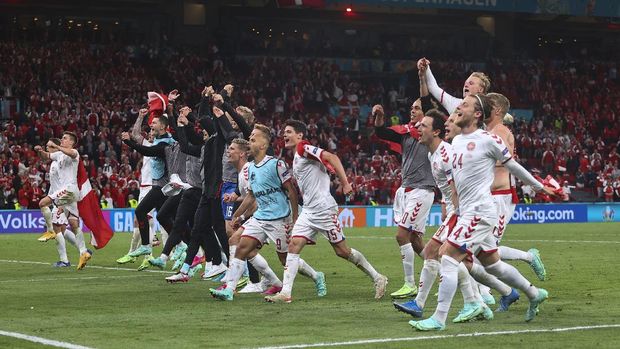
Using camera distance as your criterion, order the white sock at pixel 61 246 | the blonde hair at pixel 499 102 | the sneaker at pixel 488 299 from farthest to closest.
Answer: the white sock at pixel 61 246
the sneaker at pixel 488 299
the blonde hair at pixel 499 102

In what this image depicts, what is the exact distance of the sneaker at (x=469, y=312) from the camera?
11227 mm

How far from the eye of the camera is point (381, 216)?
131ft

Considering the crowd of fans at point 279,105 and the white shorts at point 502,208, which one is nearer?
the white shorts at point 502,208

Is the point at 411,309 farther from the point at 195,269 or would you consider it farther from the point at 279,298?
the point at 195,269

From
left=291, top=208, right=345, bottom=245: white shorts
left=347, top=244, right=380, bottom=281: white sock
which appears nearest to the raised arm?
left=291, top=208, right=345, bottom=245: white shorts

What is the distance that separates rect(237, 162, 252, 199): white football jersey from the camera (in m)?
14.5

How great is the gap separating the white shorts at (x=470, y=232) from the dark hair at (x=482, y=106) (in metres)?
0.97

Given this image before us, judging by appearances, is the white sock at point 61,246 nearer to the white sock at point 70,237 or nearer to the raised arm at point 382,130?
the white sock at point 70,237

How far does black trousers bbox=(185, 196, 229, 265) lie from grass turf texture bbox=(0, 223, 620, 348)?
510 millimetres

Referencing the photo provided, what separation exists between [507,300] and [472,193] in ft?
6.88

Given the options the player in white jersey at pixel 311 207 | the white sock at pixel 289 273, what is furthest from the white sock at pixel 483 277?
the white sock at pixel 289 273

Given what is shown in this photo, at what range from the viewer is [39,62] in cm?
4269

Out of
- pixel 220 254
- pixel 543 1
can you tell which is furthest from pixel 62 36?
pixel 220 254

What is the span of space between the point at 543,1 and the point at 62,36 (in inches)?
779
